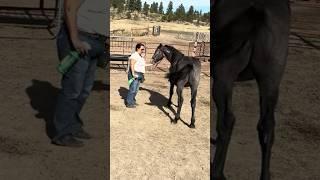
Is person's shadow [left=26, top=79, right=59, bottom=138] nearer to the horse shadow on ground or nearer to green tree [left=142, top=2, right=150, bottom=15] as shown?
the horse shadow on ground

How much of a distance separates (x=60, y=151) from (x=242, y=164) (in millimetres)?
965

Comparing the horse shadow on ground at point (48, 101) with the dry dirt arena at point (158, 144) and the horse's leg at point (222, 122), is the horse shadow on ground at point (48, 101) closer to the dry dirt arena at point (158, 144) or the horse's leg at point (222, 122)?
the dry dirt arena at point (158, 144)

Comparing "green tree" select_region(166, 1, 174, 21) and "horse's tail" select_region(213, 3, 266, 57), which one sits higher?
"green tree" select_region(166, 1, 174, 21)

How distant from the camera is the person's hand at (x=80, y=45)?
183cm

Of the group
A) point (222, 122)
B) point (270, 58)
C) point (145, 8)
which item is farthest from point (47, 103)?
point (270, 58)

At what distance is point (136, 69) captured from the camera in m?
2.45

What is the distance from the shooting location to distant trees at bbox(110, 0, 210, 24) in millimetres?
1832

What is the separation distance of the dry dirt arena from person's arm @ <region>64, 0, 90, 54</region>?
47 centimetres

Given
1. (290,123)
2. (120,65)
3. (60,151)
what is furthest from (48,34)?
(290,123)

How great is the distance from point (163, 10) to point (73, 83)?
505 mm

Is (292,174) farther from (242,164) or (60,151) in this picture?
(60,151)

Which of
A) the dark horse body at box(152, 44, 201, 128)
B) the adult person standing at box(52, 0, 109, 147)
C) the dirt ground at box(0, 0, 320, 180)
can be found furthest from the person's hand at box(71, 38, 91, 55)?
the dark horse body at box(152, 44, 201, 128)

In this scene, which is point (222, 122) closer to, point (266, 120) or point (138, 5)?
point (266, 120)

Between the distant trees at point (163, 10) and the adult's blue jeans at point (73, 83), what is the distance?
→ 189mm
